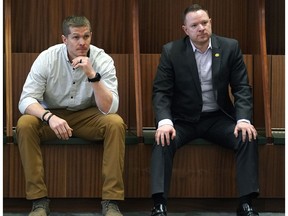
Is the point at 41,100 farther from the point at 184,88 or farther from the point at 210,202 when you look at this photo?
the point at 210,202

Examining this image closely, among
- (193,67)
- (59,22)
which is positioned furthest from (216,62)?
(59,22)

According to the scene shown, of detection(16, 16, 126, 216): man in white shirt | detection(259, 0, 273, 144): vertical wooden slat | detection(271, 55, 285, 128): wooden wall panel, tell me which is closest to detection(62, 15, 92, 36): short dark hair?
detection(16, 16, 126, 216): man in white shirt

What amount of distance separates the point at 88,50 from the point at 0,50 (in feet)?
1.30

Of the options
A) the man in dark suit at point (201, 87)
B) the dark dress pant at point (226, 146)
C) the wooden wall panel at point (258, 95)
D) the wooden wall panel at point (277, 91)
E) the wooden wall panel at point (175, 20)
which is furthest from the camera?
the wooden wall panel at point (175, 20)

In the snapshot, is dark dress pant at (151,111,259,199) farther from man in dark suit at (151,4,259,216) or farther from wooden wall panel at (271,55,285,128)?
wooden wall panel at (271,55,285,128)

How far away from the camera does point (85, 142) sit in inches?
97.0

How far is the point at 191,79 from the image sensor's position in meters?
2.48

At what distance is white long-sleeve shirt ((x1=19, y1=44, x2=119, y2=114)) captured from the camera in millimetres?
2455

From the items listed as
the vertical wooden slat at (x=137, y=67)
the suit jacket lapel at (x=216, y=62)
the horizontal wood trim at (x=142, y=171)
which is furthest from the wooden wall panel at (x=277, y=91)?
the vertical wooden slat at (x=137, y=67)

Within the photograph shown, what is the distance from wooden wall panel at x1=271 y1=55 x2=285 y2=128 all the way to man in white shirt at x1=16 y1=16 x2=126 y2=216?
0.76 metres

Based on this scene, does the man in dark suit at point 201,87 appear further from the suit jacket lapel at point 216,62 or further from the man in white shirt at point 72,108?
the man in white shirt at point 72,108

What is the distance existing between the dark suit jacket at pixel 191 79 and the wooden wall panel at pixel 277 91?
0.34 m

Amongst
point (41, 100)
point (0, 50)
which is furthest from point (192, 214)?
point (0, 50)

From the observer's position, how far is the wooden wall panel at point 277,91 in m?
2.80
